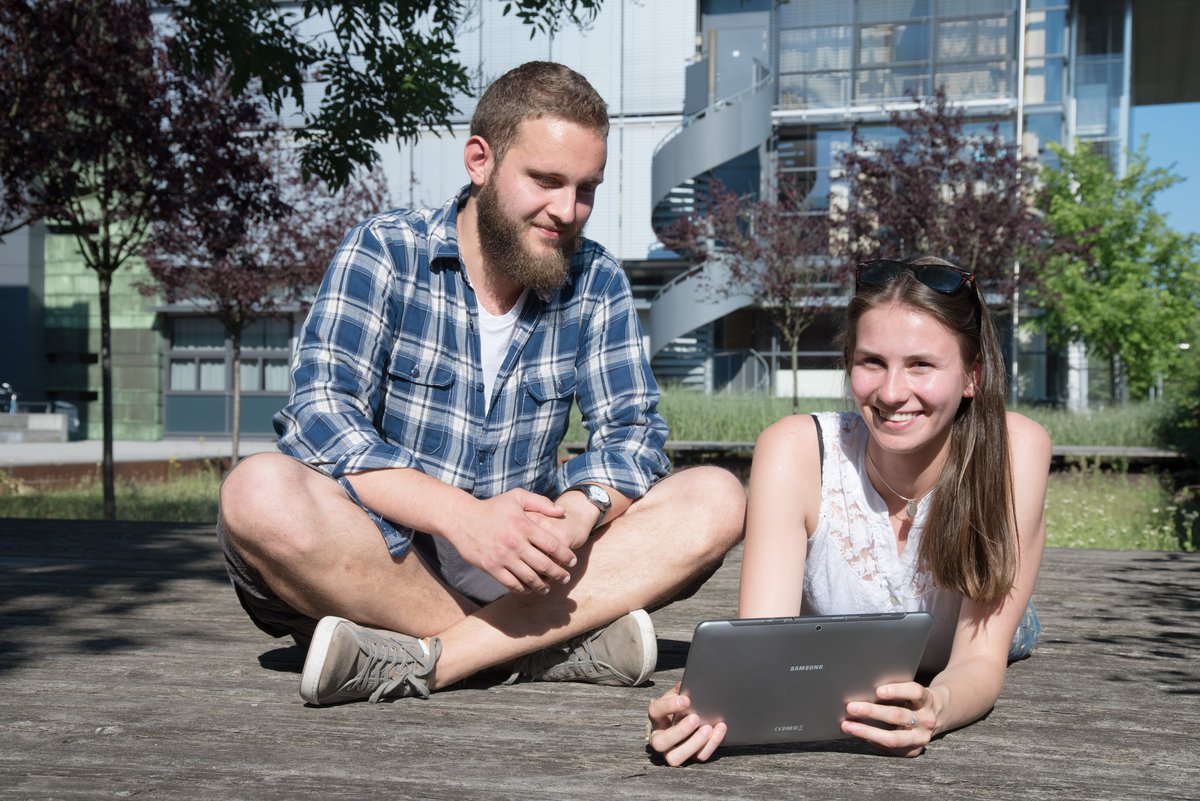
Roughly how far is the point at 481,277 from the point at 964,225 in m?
12.8

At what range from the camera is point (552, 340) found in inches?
115

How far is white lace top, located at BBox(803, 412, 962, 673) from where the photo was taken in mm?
2451

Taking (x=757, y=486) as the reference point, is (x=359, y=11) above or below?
above

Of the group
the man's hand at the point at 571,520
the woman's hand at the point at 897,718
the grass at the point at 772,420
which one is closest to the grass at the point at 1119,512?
the grass at the point at 772,420

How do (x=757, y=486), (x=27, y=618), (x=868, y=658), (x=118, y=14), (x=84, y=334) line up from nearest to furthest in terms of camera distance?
1. (x=868, y=658)
2. (x=757, y=486)
3. (x=27, y=618)
4. (x=118, y=14)
5. (x=84, y=334)

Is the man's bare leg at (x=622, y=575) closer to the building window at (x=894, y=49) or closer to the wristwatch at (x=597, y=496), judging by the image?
the wristwatch at (x=597, y=496)

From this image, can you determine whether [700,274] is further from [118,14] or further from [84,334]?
[84,334]

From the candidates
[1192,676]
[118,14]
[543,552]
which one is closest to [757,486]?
[543,552]

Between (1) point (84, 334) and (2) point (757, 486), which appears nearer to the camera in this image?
(2) point (757, 486)

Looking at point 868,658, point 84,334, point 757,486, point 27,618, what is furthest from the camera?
point 84,334

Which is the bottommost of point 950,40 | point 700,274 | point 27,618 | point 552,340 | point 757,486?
point 27,618

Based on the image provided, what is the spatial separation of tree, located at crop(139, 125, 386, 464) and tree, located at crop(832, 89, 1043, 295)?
6.57 metres

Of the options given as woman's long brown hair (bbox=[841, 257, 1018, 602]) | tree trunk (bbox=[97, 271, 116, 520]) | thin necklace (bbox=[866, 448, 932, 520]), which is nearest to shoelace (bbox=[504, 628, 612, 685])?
thin necklace (bbox=[866, 448, 932, 520])

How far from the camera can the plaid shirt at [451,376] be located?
265cm
